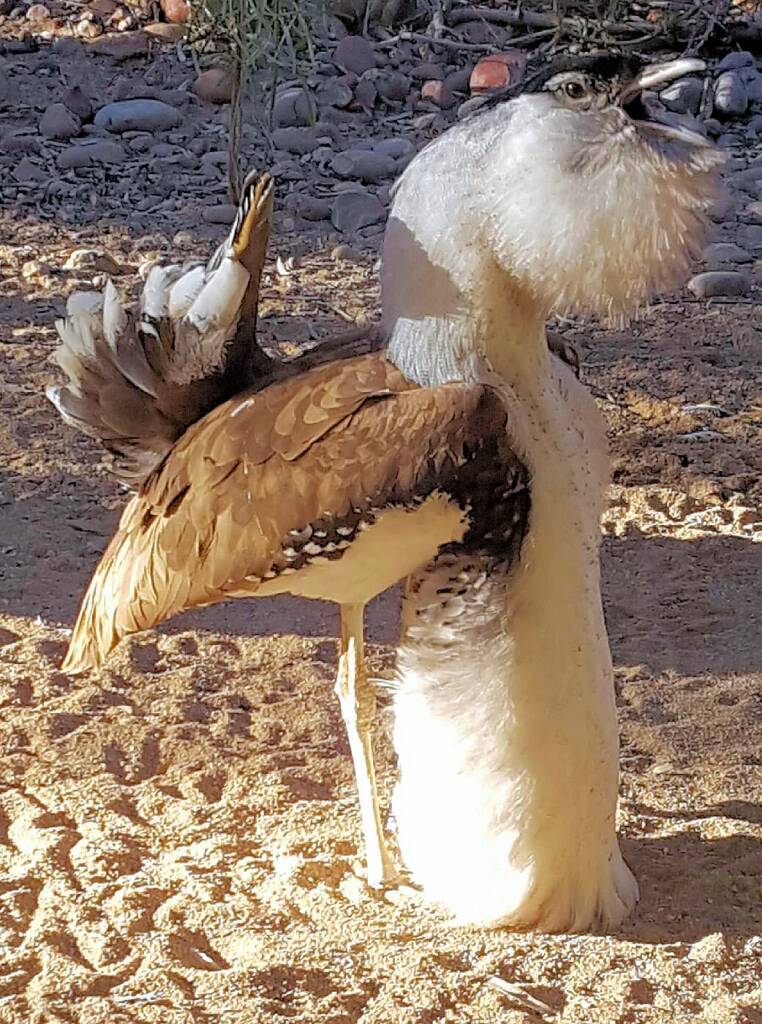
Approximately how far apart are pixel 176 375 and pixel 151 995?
129 centimetres

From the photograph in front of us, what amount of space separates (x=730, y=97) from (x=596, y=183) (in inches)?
279

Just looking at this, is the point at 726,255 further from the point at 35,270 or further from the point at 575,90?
the point at 575,90

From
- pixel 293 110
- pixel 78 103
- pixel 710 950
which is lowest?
pixel 710 950

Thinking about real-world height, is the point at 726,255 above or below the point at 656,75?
below

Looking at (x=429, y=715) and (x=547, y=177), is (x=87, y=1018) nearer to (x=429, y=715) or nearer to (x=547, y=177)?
(x=429, y=715)

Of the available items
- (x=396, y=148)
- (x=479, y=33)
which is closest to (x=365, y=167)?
(x=396, y=148)

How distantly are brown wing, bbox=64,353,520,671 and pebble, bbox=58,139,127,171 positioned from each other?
596cm

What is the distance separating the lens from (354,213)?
26.9ft

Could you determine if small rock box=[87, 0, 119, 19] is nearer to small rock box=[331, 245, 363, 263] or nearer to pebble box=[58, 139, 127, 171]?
pebble box=[58, 139, 127, 171]

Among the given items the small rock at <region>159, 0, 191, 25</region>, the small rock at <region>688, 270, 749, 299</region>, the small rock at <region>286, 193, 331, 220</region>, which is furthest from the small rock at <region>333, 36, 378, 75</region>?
the small rock at <region>688, 270, 749, 299</region>

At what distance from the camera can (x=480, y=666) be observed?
318 centimetres

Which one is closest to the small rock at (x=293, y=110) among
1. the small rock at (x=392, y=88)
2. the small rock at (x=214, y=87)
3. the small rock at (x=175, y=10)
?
the small rock at (x=214, y=87)

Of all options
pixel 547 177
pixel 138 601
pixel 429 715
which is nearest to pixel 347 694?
pixel 429 715

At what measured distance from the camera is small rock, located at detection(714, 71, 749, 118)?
930 centimetres
